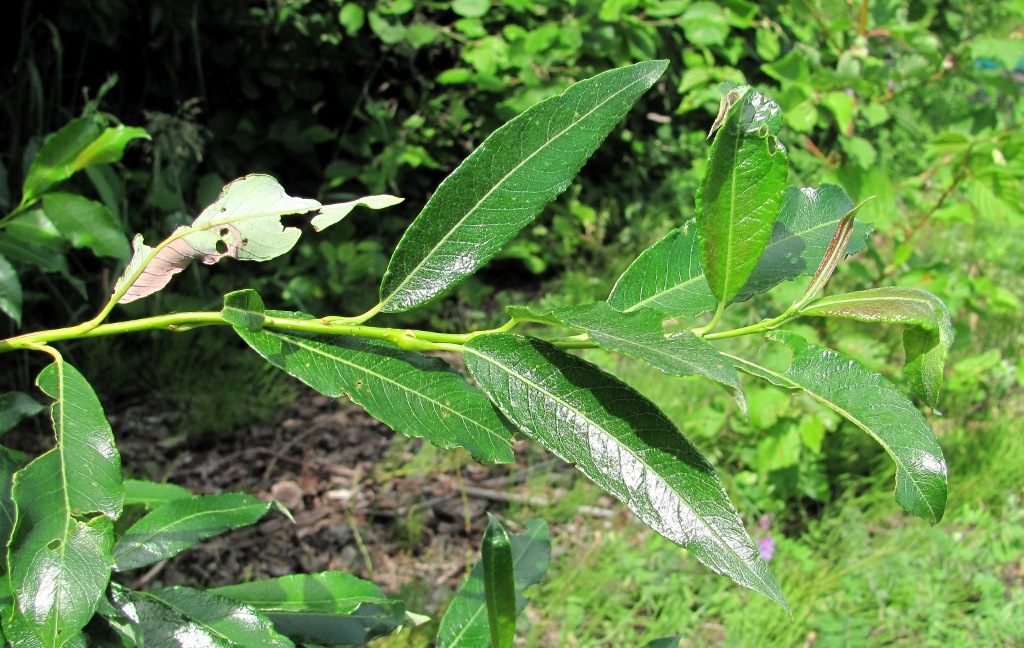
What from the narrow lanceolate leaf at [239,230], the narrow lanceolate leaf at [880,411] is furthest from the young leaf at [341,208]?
the narrow lanceolate leaf at [880,411]

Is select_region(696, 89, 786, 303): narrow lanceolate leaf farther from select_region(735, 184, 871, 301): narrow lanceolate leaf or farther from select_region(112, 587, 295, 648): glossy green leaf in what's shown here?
select_region(112, 587, 295, 648): glossy green leaf

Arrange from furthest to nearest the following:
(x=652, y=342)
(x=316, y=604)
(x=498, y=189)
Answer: (x=316, y=604) → (x=498, y=189) → (x=652, y=342)

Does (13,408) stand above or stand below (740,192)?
below

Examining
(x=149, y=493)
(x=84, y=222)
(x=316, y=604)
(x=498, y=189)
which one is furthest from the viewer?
(x=84, y=222)

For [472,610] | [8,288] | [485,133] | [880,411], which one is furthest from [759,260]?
[485,133]

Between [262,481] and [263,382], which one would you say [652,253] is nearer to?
[262,481]

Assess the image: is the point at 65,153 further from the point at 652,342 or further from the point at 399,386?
the point at 652,342
